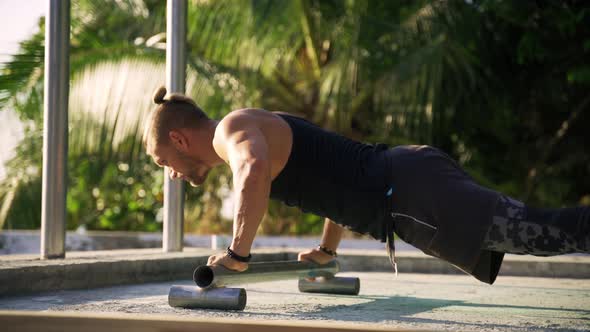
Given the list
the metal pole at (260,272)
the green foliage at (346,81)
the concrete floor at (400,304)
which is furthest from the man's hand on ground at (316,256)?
the green foliage at (346,81)

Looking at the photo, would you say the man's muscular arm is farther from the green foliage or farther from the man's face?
the green foliage

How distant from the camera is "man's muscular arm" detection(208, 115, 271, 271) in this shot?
245 centimetres

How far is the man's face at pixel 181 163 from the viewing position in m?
2.79

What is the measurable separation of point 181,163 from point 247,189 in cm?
44

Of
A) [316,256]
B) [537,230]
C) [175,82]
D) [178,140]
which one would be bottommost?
[316,256]

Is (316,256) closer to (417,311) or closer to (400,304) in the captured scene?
(400,304)

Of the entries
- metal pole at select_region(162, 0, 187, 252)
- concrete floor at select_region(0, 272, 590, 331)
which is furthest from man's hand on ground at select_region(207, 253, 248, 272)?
metal pole at select_region(162, 0, 187, 252)

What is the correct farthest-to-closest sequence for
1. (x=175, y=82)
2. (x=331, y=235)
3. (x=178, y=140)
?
1. (x=175, y=82)
2. (x=331, y=235)
3. (x=178, y=140)

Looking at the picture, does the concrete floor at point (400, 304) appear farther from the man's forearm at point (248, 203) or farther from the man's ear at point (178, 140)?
the man's ear at point (178, 140)

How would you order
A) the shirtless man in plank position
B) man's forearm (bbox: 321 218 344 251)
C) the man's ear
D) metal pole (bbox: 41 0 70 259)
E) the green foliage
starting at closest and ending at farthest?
1. the shirtless man in plank position
2. the man's ear
3. man's forearm (bbox: 321 218 344 251)
4. metal pole (bbox: 41 0 70 259)
5. the green foliage

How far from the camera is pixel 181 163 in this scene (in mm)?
2809

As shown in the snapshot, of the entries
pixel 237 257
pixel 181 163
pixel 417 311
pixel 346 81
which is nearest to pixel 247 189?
pixel 237 257

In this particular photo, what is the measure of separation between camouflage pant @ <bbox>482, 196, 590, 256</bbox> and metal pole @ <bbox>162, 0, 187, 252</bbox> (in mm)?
1979

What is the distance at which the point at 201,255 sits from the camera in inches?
163
